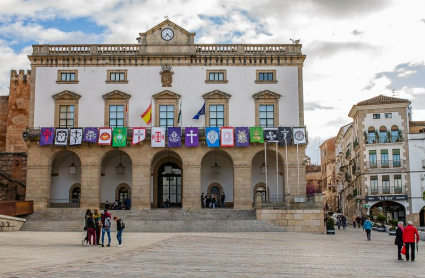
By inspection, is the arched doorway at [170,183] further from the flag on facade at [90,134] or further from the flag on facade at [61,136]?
the flag on facade at [61,136]

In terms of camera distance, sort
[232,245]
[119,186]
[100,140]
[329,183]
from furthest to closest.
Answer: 1. [329,183]
2. [119,186]
3. [100,140]
4. [232,245]

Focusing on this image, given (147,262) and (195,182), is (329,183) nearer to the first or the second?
(195,182)

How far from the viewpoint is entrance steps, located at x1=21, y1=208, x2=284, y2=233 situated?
36094mm

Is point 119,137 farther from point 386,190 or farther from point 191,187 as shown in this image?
point 386,190

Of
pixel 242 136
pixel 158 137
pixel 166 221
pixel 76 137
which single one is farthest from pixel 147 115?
pixel 166 221

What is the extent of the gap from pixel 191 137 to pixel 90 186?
8.05 meters

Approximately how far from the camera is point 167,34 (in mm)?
44875

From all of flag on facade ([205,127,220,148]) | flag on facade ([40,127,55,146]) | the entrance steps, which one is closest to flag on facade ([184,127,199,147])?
flag on facade ([205,127,220,148])

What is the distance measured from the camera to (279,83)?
44.5 meters

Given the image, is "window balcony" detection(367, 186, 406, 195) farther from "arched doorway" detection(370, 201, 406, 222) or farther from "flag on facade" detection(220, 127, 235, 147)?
"flag on facade" detection(220, 127, 235, 147)

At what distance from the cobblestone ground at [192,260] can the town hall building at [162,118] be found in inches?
669

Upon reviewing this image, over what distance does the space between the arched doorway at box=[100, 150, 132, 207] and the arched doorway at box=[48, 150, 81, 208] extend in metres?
1.88

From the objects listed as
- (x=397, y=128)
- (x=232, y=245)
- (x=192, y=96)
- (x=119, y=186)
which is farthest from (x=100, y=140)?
(x=397, y=128)

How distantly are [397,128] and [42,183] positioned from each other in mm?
34239
